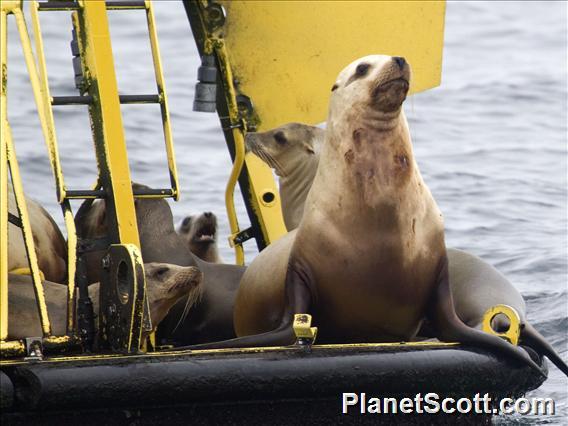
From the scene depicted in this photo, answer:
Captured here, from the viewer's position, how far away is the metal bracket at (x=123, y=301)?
18.0ft

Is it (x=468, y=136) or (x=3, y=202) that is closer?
(x=3, y=202)

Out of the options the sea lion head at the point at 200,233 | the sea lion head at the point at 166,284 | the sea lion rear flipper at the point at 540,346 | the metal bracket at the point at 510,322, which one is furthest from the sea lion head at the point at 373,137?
the sea lion head at the point at 200,233

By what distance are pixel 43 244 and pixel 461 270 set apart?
1887mm

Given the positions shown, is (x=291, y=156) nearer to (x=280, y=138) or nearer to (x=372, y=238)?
(x=280, y=138)

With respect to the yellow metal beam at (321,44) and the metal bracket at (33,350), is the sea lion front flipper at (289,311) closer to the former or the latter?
the metal bracket at (33,350)

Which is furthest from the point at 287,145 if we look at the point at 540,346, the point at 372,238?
the point at 540,346

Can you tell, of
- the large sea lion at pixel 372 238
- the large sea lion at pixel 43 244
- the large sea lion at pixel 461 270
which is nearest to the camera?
the large sea lion at pixel 372 238

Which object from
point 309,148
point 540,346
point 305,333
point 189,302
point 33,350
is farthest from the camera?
point 309,148

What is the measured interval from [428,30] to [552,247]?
145 inches

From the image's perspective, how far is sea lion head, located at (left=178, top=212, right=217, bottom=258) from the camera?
8930mm

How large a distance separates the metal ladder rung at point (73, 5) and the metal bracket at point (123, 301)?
1.04 metres

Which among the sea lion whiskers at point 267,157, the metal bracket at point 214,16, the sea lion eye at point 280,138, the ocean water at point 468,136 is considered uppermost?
the metal bracket at point 214,16

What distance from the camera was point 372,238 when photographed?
6242 millimetres

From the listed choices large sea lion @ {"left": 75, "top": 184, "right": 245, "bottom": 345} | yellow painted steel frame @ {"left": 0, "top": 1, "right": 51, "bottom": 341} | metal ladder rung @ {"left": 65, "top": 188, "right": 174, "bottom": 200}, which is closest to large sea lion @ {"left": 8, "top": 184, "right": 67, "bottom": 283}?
large sea lion @ {"left": 75, "top": 184, "right": 245, "bottom": 345}
